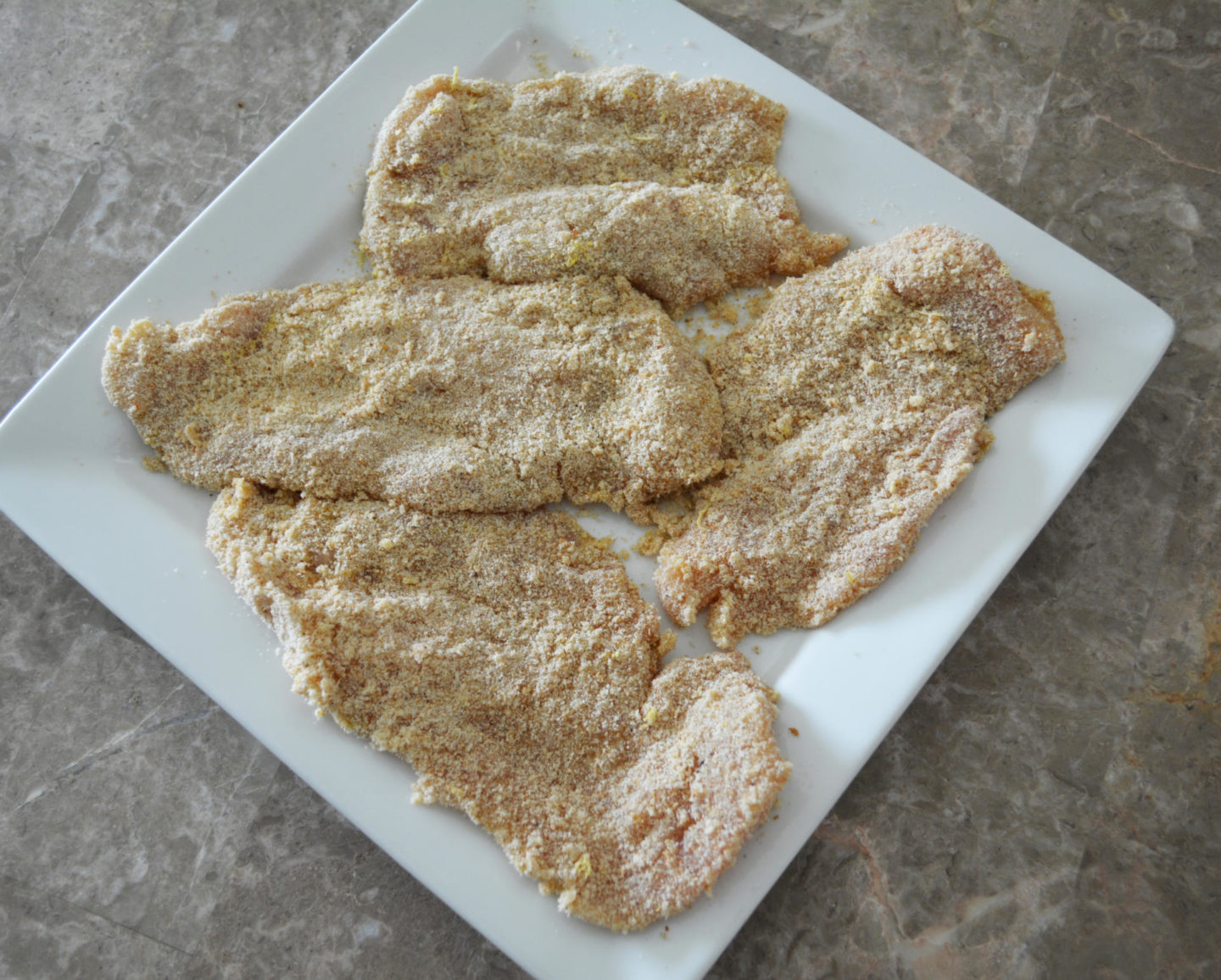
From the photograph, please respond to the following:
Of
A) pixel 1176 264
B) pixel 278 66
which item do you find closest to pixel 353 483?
pixel 278 66

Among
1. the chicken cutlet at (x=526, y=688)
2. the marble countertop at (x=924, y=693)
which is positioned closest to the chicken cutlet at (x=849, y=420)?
the chicken cutlet at (x=526, y=688)

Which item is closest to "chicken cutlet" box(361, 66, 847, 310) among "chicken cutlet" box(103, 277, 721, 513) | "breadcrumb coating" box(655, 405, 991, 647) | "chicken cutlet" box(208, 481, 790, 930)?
"chicken cutlet" box(103, 277, 721, 513)

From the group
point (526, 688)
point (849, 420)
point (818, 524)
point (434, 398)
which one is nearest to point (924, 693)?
point (818, 524)

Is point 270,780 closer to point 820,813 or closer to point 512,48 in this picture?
point 820,813

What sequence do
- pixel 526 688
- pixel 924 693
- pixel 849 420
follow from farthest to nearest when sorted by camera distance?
pixel 924 693 → pixel 849 420 → pixel 526 688

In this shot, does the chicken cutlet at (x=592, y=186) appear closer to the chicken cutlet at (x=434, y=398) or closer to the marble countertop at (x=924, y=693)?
the chicken cutlet at (x=434, y=398)

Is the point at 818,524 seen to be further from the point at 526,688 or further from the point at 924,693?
the point at 526,688
